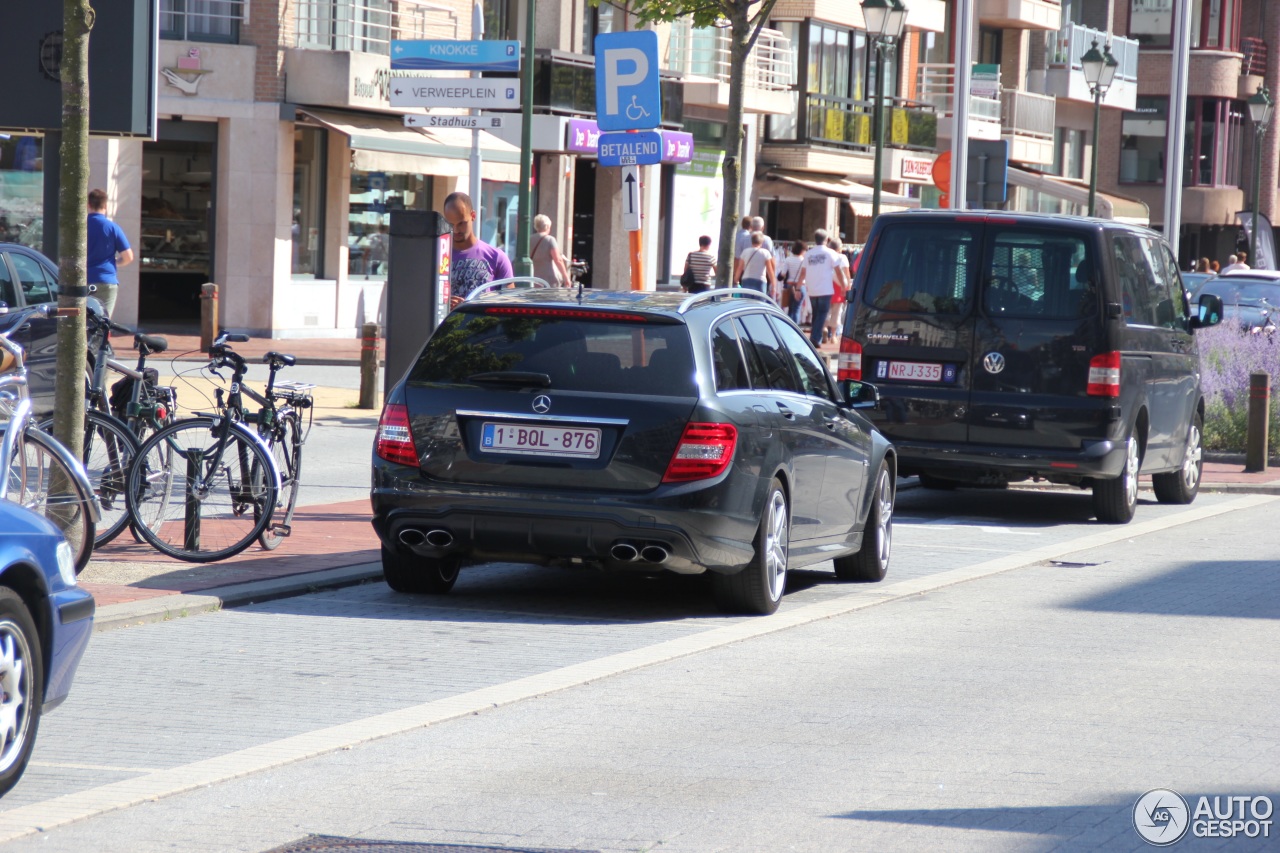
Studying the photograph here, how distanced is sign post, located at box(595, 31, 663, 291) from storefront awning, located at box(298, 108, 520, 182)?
17.0 metres

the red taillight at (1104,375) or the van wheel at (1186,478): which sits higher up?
the red taillight at (1104,375)

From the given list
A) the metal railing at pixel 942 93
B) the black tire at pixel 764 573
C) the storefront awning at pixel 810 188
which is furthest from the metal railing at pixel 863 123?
the black tire at pixel 764 573

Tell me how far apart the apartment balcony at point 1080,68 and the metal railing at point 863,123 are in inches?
329

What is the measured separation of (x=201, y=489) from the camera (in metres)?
10.2

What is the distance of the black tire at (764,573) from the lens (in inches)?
371

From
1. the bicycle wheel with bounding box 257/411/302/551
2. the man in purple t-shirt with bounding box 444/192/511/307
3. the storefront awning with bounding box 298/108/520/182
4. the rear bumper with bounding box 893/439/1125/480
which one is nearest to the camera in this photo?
the bicycle wheel with bounding box 257/411/302/551

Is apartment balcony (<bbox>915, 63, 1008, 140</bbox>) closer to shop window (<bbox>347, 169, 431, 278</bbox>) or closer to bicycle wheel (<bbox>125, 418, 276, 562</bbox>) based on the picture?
shop window (<bbox>347, 169, 431, 278</bbox>)

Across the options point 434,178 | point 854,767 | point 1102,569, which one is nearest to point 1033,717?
point 854,767

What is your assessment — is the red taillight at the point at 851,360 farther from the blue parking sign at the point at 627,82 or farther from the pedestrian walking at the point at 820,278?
the pedestrian walking at the point at 820,278

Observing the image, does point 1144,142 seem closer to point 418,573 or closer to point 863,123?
point 863,123

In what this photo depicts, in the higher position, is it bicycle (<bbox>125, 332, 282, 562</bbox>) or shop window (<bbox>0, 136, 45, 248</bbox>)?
shop window (<bbox>0, 136, 45, 248</bbox>)

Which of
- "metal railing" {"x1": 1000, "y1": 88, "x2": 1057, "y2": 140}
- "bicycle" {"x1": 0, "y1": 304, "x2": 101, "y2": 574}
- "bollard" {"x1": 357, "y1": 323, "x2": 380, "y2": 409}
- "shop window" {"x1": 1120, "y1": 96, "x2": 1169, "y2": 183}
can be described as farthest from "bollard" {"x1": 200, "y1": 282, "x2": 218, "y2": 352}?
"shop window" {"x1": 1120, "y1": 96, "x2": 1169, "y2": 183}

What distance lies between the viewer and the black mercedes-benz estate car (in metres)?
9.02

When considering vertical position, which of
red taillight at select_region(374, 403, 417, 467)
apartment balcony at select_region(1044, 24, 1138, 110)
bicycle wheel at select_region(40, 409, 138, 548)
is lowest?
bicycle wheel at select_region(40, 409, 138, 548)
